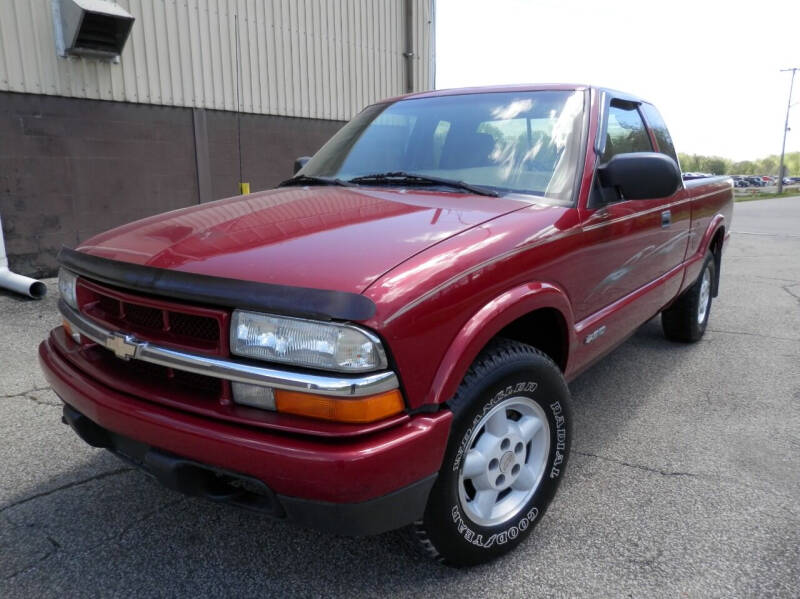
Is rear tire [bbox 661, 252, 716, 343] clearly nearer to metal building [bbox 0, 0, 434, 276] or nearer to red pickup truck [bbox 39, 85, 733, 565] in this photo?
red pickup truck [bbox 39, 85, 733, 565]

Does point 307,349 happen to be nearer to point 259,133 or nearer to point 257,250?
point 257,250

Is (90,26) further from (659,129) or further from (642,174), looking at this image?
(642,174)

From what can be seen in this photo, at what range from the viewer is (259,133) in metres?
9.21

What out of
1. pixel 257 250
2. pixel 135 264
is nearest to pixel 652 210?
pixel 257 250

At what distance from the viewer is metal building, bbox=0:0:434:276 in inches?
265

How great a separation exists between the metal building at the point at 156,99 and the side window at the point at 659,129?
5.84 metres

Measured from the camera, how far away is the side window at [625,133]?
10.2ft

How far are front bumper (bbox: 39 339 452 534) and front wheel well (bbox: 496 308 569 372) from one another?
32.7 inches

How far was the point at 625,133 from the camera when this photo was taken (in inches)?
135

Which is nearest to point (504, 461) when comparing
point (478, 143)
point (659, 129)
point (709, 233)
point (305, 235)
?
point (305, 235)

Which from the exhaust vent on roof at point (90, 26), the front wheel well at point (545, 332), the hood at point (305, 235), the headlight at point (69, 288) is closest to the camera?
the hood at point (305, 235)

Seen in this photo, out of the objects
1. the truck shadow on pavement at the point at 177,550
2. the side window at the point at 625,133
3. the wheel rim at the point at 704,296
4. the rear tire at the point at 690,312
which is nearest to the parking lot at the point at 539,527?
the truck shadow on pavement at the point at 177,550

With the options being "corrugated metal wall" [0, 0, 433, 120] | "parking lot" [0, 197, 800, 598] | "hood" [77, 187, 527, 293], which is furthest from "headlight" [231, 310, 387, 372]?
"corrugated metal wall" [0, 0, 433, 120]

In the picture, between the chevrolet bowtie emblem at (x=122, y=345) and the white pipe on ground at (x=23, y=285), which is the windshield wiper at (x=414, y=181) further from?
the white pipe on ground at (x=23, y=285)
